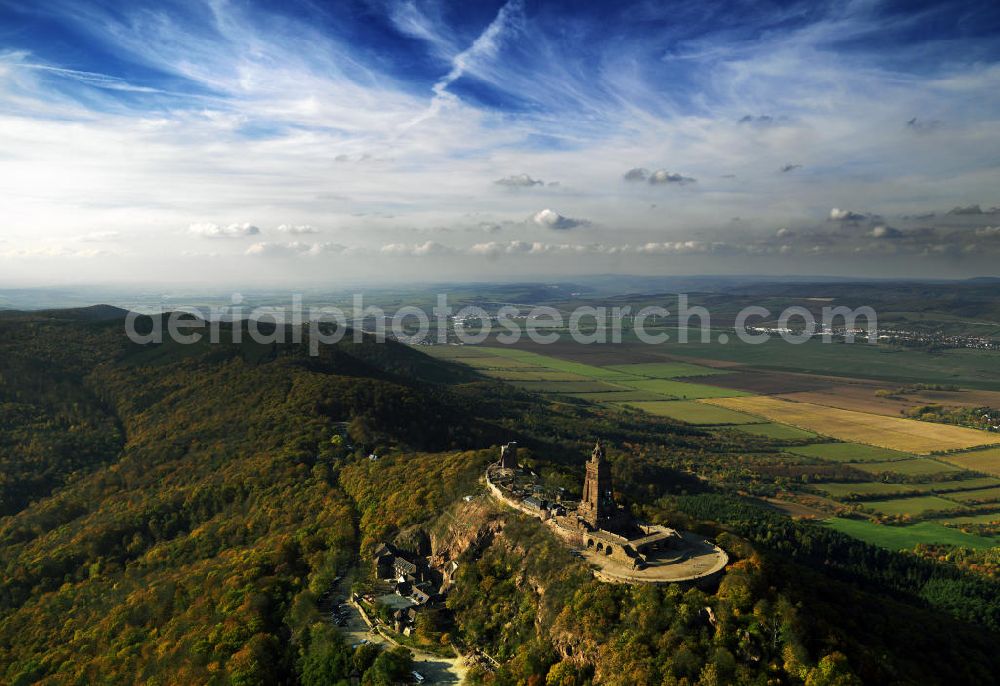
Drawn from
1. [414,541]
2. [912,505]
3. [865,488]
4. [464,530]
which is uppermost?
[464,530]

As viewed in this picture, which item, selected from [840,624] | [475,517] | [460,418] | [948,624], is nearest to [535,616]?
[475,517]

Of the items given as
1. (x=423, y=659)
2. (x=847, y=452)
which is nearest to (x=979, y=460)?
(x=847, y=452)

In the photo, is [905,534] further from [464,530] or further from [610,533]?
[464,530]

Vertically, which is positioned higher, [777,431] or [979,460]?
[777,431]

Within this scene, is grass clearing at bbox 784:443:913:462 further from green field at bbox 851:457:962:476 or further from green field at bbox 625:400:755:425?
green field at bbox 625:400:755:425

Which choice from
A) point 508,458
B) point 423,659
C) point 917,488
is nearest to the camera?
point 423,659

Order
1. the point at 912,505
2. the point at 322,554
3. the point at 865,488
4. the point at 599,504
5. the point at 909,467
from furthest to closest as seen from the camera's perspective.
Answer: the point at 909,467 → the point at 865,488 → the point at 912,505 → the point at 322,554 → the point at 599,504

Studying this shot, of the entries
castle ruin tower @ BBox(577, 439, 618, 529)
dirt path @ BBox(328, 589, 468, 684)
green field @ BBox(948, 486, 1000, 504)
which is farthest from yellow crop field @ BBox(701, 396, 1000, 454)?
dirt path @ BBox(328, 589, 468, 684)
